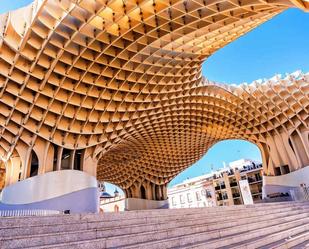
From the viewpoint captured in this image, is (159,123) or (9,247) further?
(159,123)

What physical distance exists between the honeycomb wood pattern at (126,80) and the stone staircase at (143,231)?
10.4 metres

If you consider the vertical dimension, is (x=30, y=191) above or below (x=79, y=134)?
below

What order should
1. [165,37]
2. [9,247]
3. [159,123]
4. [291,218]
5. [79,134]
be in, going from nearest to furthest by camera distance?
[9,247] → [291,218] → [165,37] → [79,134] → [159,123]

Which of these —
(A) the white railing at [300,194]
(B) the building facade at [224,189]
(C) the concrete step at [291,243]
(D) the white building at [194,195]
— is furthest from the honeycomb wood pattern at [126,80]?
(D) the white building at [194,195]

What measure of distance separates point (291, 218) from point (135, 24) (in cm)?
1470

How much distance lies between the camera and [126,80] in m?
21.0

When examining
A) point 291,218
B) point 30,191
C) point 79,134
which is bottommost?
point 291,218

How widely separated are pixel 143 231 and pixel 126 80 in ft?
51.5

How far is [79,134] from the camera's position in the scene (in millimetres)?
22031

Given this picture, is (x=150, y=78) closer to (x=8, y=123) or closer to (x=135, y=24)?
(x=135, y=24)

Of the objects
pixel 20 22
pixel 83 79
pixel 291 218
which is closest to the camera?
pixel 291 218

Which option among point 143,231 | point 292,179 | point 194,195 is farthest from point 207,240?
point 194,195

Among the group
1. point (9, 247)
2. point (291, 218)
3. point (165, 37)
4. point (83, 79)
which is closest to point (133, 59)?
point (165, 37)

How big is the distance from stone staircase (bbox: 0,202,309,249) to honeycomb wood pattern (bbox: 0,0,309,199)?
10392 mm
